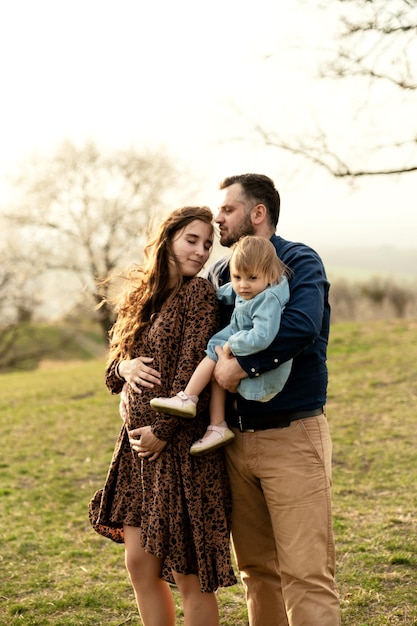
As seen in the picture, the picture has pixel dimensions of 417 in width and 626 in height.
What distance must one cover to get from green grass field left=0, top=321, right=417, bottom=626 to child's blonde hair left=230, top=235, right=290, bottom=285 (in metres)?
2.16

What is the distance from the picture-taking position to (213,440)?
302cm

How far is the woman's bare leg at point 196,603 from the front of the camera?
3.07m

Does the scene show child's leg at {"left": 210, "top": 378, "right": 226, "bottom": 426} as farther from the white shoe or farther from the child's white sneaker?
the child's white sneaker

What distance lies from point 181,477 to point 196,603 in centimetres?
55

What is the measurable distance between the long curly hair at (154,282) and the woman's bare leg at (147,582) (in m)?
0.85

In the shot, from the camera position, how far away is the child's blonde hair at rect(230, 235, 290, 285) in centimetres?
289

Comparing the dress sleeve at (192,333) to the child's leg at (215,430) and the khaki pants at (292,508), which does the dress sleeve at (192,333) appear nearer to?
the child's leg at (215,430)

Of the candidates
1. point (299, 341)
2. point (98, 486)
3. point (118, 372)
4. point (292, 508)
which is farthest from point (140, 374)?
point (98, 486)

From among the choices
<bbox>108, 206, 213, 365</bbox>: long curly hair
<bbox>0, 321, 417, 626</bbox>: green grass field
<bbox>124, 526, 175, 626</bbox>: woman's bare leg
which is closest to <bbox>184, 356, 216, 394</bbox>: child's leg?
<bbox>108, 206, 213, 365</bbox>: long curly hair

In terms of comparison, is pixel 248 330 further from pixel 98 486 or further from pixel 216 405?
pixel 98 486

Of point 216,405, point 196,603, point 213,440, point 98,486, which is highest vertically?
point 216,405

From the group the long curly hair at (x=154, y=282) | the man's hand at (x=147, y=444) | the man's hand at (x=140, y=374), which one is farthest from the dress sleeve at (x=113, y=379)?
the man's hand at (x=147, y=444)

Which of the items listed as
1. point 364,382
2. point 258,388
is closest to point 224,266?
point 258,388

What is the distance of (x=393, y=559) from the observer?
15.5ft
